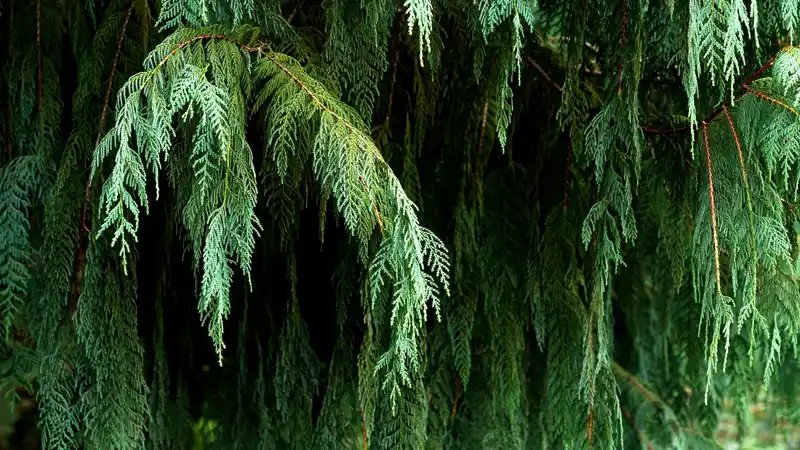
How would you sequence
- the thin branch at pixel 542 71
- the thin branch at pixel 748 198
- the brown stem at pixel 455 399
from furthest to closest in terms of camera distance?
the brown stem at pixel 455 399 < the thin branch at pixel 542 71 < the thin branch at pixel 748 198

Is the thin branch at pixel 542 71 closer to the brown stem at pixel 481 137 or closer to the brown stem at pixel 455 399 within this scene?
the brown stem at pixel 481 137

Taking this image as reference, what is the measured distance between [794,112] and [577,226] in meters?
0.59

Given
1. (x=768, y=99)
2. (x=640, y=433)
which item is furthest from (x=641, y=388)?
(x=768, y=99)

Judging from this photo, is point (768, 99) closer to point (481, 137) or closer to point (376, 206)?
point (481, 137)

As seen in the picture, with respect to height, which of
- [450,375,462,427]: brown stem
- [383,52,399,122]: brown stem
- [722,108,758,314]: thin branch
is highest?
[383,52,399,122]: brown stem

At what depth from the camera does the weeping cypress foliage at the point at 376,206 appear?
1429mm

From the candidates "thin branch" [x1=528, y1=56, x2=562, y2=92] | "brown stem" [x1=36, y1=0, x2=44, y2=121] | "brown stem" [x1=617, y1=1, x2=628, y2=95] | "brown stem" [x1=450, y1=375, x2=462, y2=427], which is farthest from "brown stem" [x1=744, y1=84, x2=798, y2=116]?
"brown stem" [x1=36, y1=0, x2=44, y2=121]

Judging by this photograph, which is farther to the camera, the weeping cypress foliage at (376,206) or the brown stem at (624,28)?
the brown stem at (624,28)

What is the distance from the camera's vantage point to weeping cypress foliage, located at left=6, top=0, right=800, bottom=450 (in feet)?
4.69

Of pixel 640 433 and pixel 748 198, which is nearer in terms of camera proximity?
pixel 748 198

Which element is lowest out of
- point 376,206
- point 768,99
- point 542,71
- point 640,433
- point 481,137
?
point 640,433

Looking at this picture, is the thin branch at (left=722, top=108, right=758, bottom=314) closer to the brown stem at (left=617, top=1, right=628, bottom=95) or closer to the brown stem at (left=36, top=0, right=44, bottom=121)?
the brown stem at (left=617, top=1, right=628, bottom=95)

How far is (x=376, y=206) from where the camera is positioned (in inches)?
56.7

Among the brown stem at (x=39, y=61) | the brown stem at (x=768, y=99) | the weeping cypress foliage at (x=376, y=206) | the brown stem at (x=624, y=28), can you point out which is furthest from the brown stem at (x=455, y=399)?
→ the brown stem at (x=39, y=61)
